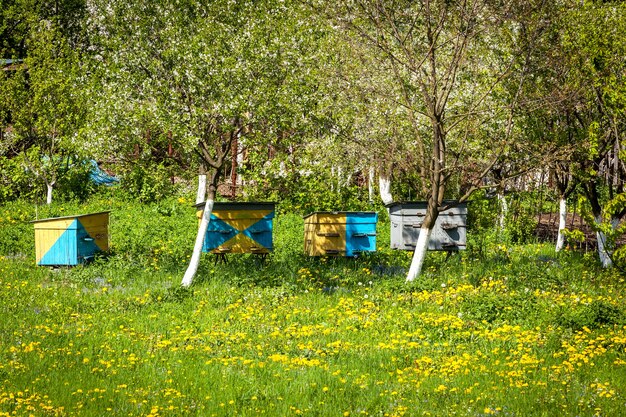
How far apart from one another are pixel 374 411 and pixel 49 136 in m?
25.3

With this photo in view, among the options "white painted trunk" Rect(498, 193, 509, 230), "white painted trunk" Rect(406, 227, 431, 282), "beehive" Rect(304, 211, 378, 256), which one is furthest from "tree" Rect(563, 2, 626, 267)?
"beehive" Rect(304, 211, 378, 256)

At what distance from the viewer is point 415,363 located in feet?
33.9

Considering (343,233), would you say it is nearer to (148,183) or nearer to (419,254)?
(419,254)

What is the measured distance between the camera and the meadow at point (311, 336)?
8727 mm

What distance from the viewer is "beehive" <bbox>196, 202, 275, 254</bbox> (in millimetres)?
16750

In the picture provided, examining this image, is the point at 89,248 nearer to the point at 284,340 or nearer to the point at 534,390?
the point at 284,340

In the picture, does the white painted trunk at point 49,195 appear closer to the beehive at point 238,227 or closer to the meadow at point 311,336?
the meadow at point 311,336

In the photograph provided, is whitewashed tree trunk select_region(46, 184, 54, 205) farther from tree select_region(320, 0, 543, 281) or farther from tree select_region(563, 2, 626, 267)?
tree select_region(563, 2, 626, 267)

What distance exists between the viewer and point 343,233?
1781 cm

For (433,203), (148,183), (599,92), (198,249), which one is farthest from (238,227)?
(148,183)

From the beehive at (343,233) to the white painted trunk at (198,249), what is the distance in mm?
2756

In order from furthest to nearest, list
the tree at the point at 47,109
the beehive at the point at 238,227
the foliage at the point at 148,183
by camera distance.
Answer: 1. the foliage at the point at 148,183
2. the tree at the point at 47,109
3. the beehive at the point at 238,227

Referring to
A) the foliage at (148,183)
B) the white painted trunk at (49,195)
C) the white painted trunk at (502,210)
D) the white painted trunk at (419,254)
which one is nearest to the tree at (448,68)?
the white painted trunk at (419,254)

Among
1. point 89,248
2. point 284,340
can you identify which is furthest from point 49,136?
point 284,340
